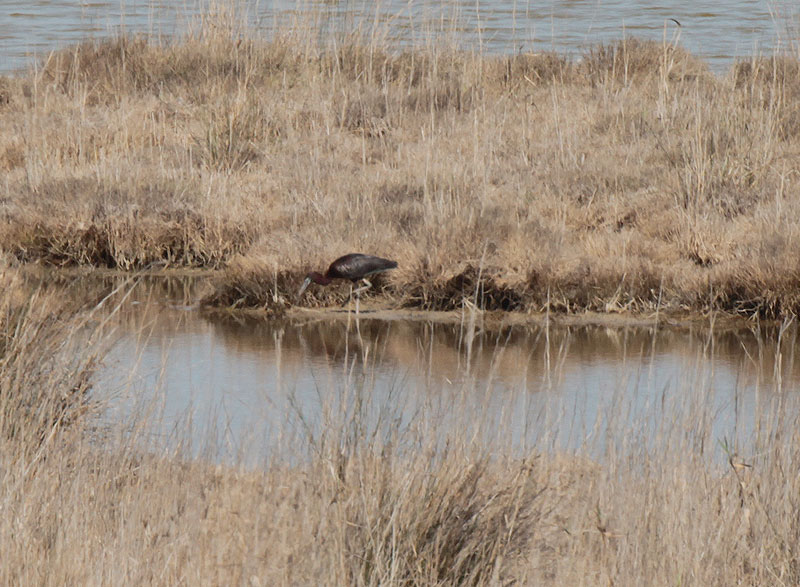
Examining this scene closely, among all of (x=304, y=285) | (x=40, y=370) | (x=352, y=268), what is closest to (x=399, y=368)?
(x=352, y=268)

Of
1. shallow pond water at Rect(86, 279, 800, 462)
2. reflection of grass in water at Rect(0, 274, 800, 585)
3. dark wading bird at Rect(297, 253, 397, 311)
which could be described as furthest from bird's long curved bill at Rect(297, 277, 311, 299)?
reflection of grass in water at Rect(0, 274, 800, 585)

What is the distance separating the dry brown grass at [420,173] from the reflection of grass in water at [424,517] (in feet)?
9.06

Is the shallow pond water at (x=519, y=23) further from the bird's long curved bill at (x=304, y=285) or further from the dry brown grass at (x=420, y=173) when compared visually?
the bird's long curved bill at (x=304, y=285)

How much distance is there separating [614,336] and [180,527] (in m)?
5.32

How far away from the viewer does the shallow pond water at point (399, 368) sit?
19.9 feet

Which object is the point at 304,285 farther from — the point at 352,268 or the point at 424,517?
the point at 424,517

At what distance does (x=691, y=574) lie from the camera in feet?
12.8

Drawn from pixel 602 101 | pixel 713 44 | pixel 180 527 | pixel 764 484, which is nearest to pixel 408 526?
pixel 180 527

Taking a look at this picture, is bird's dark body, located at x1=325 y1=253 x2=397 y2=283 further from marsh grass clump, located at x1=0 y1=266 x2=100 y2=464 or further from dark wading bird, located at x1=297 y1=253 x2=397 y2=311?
marsh grass clump, located at x1=0 y1=266 x2=100 y2=464

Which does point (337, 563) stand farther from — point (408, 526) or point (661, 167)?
point (661, 167)

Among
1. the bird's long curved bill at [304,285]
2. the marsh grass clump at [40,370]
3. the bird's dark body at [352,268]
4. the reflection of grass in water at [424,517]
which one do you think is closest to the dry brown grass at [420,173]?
the bird's long curved bill at [304,285]

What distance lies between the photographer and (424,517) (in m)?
4.13

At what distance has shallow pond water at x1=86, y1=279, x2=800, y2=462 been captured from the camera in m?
6.05

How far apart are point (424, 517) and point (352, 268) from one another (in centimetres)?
534
